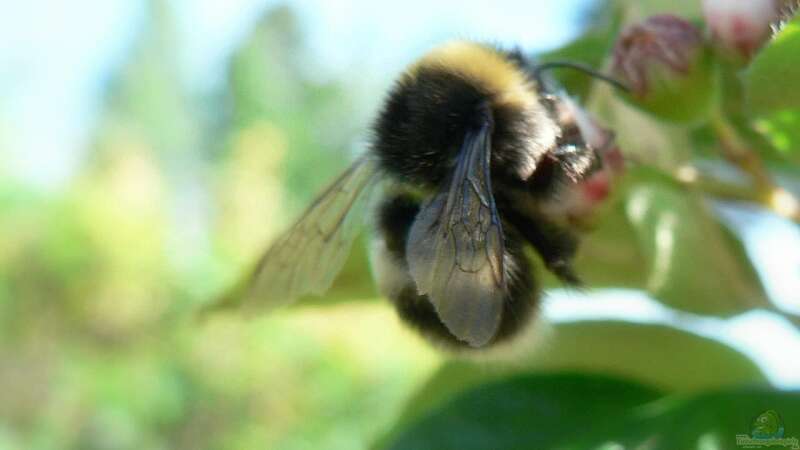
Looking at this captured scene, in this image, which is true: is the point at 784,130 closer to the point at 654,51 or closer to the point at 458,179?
the point at 654,51

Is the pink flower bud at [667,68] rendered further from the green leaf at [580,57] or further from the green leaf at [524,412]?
the green leaf at [524,412]

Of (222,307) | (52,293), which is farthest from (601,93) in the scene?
(52,293)

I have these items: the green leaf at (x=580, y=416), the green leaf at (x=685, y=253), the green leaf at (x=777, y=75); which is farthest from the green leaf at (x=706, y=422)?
the green leaf at (x=777, y=75)

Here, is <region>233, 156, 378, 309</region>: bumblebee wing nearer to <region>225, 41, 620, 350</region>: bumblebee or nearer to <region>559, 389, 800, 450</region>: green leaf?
Answer: <region>225, 41, 620, 350</region>: bumblebee

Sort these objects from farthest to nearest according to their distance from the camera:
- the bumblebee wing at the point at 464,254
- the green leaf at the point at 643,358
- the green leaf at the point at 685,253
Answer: the green leaf at the point at 643,358 → the green leaf at the point at 685,253 → the bumblebee wing at the point at 464,254

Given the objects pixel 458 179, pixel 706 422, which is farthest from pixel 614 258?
pixel 458 179

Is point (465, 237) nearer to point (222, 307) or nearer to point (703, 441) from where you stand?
point (703, 441)

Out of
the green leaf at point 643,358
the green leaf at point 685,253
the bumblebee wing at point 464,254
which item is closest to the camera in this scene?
the bumblebee wing at point 464,254
